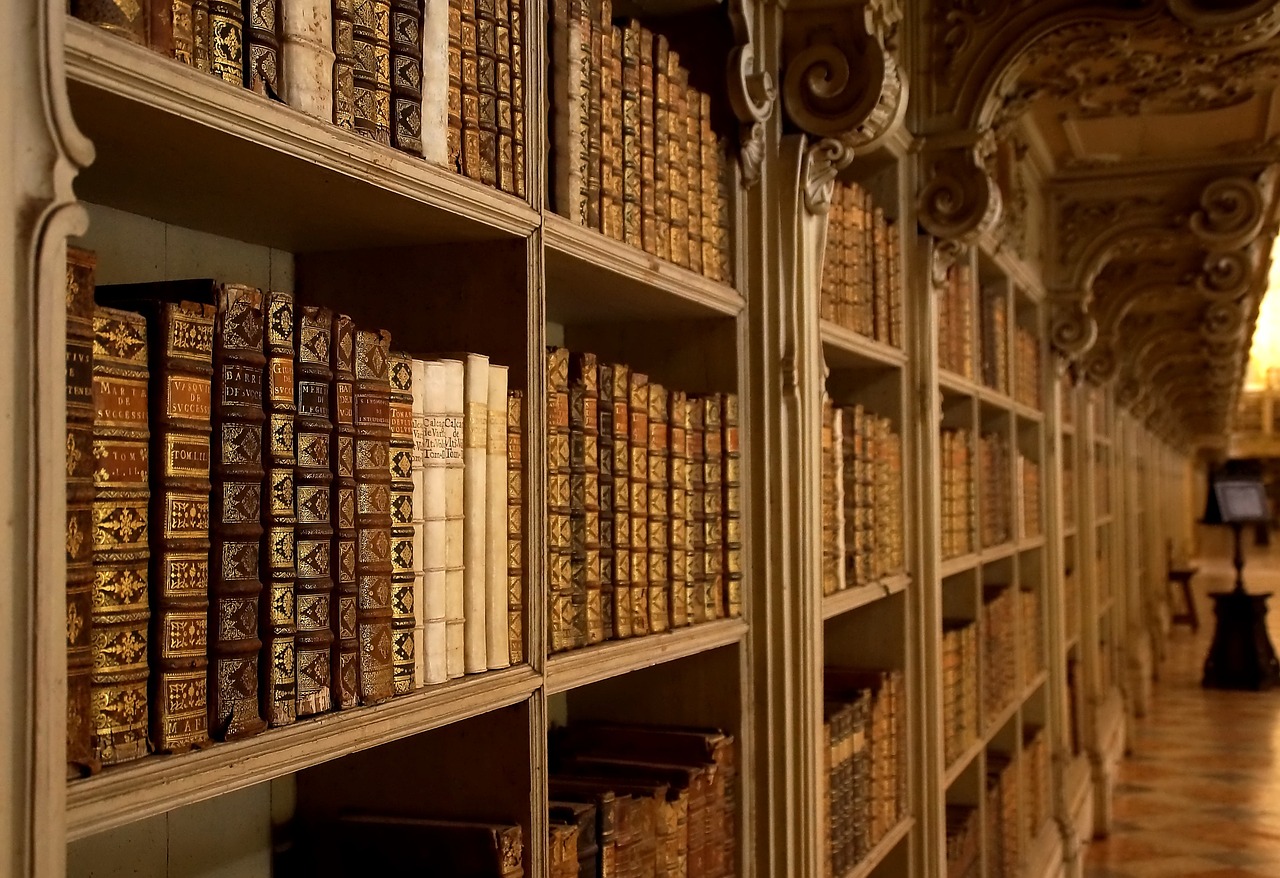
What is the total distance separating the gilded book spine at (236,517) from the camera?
0.96m

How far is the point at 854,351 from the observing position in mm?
2566

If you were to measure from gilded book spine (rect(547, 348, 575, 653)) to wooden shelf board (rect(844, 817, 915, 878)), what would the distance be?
3.78 feet

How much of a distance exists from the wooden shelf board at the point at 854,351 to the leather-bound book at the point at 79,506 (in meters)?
1.58

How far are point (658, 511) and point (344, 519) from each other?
2.20ft

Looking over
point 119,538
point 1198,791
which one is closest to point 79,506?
point 119,538

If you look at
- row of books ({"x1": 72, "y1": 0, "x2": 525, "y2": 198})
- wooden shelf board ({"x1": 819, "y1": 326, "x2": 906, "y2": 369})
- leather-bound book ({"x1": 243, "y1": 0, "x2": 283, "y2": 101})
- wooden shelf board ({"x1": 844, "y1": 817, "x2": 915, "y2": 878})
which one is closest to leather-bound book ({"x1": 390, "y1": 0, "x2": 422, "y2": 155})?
row of books ({"x1": 72, "y1": 0, "x2": 525, "y2": 198})

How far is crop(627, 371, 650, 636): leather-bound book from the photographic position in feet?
5.39

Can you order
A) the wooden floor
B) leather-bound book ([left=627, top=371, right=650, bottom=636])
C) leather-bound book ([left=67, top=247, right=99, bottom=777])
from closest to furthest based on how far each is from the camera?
leather-bound book ([left=67, top=247, right=99, bottom=777]), leather-bound book ([left=627, top=371, right=650, bottom=636]), the wooden floor

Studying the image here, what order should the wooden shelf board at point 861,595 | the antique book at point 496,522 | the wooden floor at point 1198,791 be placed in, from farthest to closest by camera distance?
the wooden floor at point 1198,791 < the wooden shelf board at point 861,595 < the antique book at point 496,522

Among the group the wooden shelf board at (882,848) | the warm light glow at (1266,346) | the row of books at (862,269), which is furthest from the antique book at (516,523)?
the warm light glow at (1266,346)

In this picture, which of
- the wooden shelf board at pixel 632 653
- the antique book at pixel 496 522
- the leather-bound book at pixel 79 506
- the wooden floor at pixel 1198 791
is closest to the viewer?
the leather-bound book at pixel 79 506

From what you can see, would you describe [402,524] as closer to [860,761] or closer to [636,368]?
[636,368]

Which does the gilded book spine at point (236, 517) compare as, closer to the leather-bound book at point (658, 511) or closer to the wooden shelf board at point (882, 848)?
the leather-bound book at point (658, 511)

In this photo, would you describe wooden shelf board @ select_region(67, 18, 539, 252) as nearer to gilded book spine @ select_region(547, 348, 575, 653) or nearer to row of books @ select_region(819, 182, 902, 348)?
gilded book spine @ select_region(547, 348, 575, 653)
